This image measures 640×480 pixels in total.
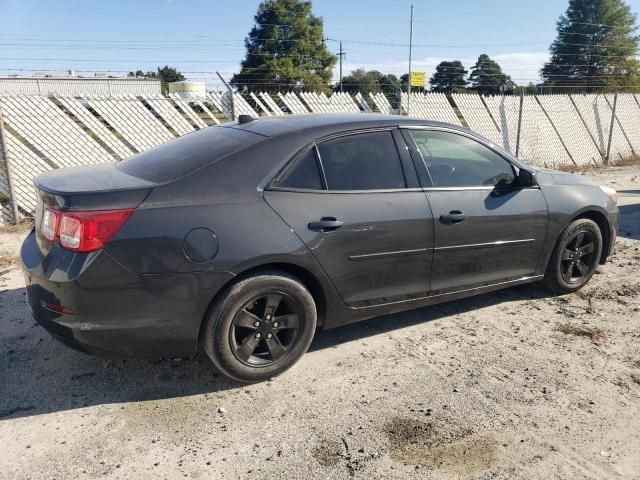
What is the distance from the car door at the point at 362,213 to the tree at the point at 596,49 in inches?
1969

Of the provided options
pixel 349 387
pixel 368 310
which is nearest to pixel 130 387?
pixel 349 387

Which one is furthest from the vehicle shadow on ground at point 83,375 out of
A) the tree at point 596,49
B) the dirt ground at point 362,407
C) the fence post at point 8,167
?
the tree at point 596,49

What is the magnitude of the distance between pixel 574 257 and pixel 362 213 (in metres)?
2.38

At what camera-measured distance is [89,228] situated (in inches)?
107

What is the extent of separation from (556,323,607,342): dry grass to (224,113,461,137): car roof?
1.84 metres

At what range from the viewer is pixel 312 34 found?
5009cm

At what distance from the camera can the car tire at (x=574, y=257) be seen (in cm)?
449

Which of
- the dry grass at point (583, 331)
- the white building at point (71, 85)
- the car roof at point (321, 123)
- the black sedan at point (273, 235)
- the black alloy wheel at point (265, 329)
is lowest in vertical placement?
the dry grass at point (583, 331)

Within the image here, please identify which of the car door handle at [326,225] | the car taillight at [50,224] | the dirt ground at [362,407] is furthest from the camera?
the car door handle at [326,225]

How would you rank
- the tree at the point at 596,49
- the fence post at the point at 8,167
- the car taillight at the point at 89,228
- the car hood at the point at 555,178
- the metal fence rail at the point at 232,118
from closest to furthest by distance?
the car taillight at the point at 89,228 < the car hood at the point at 555,178 < the fence post at the point at 8,167 < the metal fence rail at the point at 232,118 < the tree at the point at 596,49

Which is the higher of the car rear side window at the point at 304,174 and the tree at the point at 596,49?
Answer: the tree at the point at 596,49

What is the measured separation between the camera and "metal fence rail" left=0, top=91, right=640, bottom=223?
25.5 feet

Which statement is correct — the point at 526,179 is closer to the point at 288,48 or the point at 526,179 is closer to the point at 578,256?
the point at 578,256

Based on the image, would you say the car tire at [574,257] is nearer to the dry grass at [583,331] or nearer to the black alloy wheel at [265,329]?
the dry grass at [583,331]
